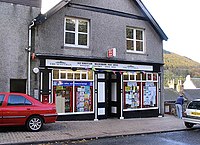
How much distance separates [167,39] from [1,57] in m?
10.8

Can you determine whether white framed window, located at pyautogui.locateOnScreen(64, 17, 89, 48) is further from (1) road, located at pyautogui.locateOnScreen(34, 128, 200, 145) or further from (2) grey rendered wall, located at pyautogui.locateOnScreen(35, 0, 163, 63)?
(1) road, located at pyautogui.locateOnScreen(34, 128, 200, 145)

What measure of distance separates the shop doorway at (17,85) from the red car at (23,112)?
2.60m

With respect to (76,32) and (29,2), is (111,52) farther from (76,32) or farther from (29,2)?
(29,2)

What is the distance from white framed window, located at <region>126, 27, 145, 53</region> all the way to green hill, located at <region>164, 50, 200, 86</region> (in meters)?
26.7

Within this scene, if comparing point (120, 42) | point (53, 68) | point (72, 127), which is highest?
point (120, 42)

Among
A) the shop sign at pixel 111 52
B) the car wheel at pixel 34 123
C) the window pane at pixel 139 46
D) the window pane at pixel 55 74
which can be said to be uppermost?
the window pane at pixel 139 46

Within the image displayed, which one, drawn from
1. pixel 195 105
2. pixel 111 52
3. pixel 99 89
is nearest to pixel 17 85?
pixel 99 89

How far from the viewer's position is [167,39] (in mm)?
18703

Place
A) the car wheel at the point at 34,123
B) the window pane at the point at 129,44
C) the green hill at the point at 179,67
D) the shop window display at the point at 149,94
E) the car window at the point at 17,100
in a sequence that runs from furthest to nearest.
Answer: the green hill at the point at 179,67, the shop window display at the point at 149,94, the window pane at the point at 129,44, the car wheel at the point at 34,123, the car window at the point at 17,100

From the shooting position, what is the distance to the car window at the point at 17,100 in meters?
11.1

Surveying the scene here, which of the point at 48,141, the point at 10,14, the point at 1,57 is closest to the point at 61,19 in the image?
the point at 10,14

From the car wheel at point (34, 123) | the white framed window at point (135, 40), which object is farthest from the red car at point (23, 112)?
the white framed window at point (135, 40)

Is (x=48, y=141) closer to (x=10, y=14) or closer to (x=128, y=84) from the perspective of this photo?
(x=10, y=14)

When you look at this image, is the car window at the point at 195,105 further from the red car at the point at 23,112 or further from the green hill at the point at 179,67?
the green hill at the point at 179,67
